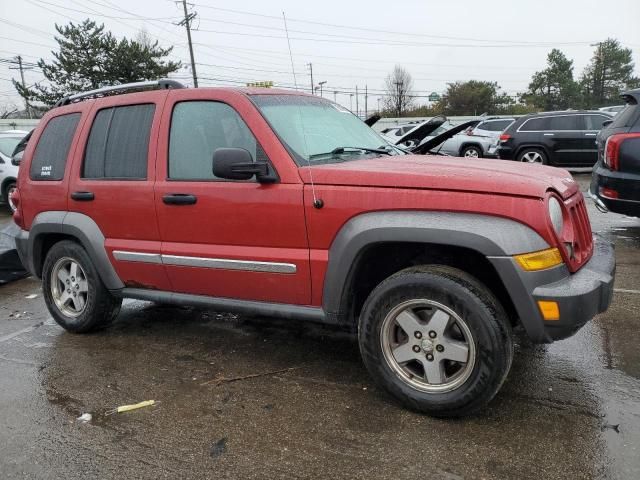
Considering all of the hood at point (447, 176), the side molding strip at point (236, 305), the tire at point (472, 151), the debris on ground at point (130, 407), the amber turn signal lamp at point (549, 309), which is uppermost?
the hood at point (447, 176)

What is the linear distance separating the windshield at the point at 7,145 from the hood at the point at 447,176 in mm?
10739

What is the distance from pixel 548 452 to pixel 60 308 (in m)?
3.77

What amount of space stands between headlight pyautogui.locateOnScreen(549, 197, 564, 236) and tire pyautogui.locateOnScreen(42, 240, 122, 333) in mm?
3278

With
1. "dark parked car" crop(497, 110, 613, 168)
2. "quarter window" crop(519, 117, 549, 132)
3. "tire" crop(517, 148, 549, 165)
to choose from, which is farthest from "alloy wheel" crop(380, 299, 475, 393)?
"quarter window" crop(519, 117, 549, 132)

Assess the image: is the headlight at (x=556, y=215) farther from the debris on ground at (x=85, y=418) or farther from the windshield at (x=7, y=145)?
the windshield at (x=7, y=145)

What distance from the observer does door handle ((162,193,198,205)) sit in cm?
359

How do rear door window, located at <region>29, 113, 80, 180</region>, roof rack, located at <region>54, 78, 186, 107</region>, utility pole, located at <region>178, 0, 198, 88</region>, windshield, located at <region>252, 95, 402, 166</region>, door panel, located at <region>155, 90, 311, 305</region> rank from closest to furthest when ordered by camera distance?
door panel, located at <region>155, 90, 311, 305</region>
windshield, located at <region>252, 95, 402, 166</region>
roof rack, located at <region>54, 78, 186, 107</region>
rear door window, located at <region>29, 113, 80, 180</region>
utility pole, located at <region>178, 0, 198, 88</region>

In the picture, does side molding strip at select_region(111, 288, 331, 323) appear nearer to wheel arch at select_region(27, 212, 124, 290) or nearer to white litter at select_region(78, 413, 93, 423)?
wheel arch at select_region(27, 212, 124, 290)

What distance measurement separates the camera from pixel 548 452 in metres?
2.67

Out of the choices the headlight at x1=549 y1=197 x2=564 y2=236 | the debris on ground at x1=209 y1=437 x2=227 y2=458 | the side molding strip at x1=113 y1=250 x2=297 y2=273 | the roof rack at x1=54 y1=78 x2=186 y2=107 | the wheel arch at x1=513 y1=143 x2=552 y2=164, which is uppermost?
Answer: the roof rack at x1=54 y1=78 x2=186 y2=107

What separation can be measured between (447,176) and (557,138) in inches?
500

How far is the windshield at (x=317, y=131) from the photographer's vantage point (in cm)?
345

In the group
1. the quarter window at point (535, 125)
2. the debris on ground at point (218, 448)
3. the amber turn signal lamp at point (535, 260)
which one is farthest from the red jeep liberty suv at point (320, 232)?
the quarter window at point (535, 125)

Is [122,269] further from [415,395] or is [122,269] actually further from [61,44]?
[61,44]
